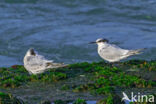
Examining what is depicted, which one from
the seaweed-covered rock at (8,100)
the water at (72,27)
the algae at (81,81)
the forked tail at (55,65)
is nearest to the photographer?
the seaweed-covered rock at (8,100)

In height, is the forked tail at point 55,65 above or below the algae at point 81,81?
above

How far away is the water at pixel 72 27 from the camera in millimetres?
19047

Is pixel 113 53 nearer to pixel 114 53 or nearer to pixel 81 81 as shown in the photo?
pixel 114 53

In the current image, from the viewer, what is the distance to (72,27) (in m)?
22.0

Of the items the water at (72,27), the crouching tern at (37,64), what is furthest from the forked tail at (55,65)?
the water at (72,27)

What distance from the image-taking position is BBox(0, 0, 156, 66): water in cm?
1905

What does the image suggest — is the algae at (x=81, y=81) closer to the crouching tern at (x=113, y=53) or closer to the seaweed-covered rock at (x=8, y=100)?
the crouching tern at (x=113, y=53)

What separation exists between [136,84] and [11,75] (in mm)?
3269

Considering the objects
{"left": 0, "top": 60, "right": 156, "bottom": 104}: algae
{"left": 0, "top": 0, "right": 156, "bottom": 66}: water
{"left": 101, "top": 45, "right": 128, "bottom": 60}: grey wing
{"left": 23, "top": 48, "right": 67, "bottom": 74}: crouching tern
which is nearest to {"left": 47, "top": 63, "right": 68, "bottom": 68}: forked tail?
{"left": 23, "top": 48, "right": 67, "bottom": 74}: crouching tern

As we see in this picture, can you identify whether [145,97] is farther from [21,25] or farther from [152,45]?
[21,25]

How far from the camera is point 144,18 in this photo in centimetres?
2294

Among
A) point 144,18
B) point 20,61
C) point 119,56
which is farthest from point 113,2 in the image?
point 119,56

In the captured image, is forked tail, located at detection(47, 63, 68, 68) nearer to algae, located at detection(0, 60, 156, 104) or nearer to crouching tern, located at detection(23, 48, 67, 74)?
A: crouching tern, located at detection(23, 48, 67, 74)

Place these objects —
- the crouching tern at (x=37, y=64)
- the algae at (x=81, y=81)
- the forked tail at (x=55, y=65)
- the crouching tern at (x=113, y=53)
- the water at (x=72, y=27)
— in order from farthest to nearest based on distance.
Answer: the water at (x=72, y=27)
the crouching tern at (x=113, y=53)
the crouching tern at (x=37, y=64)
the forked tail at (x=55, y=65)
the algae at (x=81, y=81)
